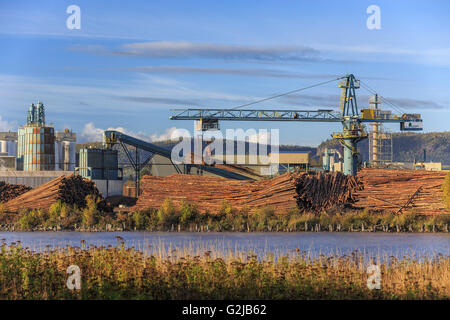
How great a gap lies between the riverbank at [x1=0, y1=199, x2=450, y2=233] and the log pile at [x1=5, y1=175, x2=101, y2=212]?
143 cm

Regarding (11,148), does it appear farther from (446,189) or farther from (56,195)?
(446,189)

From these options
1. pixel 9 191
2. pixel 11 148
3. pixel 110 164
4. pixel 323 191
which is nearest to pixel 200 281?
pixel 323 191

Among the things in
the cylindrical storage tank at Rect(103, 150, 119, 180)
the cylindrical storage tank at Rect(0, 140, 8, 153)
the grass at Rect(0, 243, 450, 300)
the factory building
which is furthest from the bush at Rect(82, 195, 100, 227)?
the cylindrical storage tank at Rect(0, 140, 8, 153)

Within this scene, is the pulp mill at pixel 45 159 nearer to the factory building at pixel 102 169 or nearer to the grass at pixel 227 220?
the factory building at pixel 102 169

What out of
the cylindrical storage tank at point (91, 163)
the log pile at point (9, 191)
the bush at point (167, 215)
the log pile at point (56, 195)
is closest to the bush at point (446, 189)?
the bush at point (167, 215)

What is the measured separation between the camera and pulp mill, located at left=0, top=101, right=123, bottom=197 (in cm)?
6062

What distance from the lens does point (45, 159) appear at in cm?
7519

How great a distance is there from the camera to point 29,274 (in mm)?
16828

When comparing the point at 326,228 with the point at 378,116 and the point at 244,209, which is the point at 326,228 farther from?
the point at 378,116

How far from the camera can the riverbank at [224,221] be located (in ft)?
132

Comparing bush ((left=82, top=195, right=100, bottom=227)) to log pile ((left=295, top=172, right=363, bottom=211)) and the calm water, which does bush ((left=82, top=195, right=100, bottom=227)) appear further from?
log pile ((left=295, top=172, right=363, bottom=211))

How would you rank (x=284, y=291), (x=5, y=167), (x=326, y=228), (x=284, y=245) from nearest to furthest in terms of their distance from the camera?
(x=284, y=291) → (x=284, y=245) → (x=326, y=228) → (x=5, y=167)

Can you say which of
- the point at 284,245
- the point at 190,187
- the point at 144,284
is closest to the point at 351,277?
the point at 144,284
